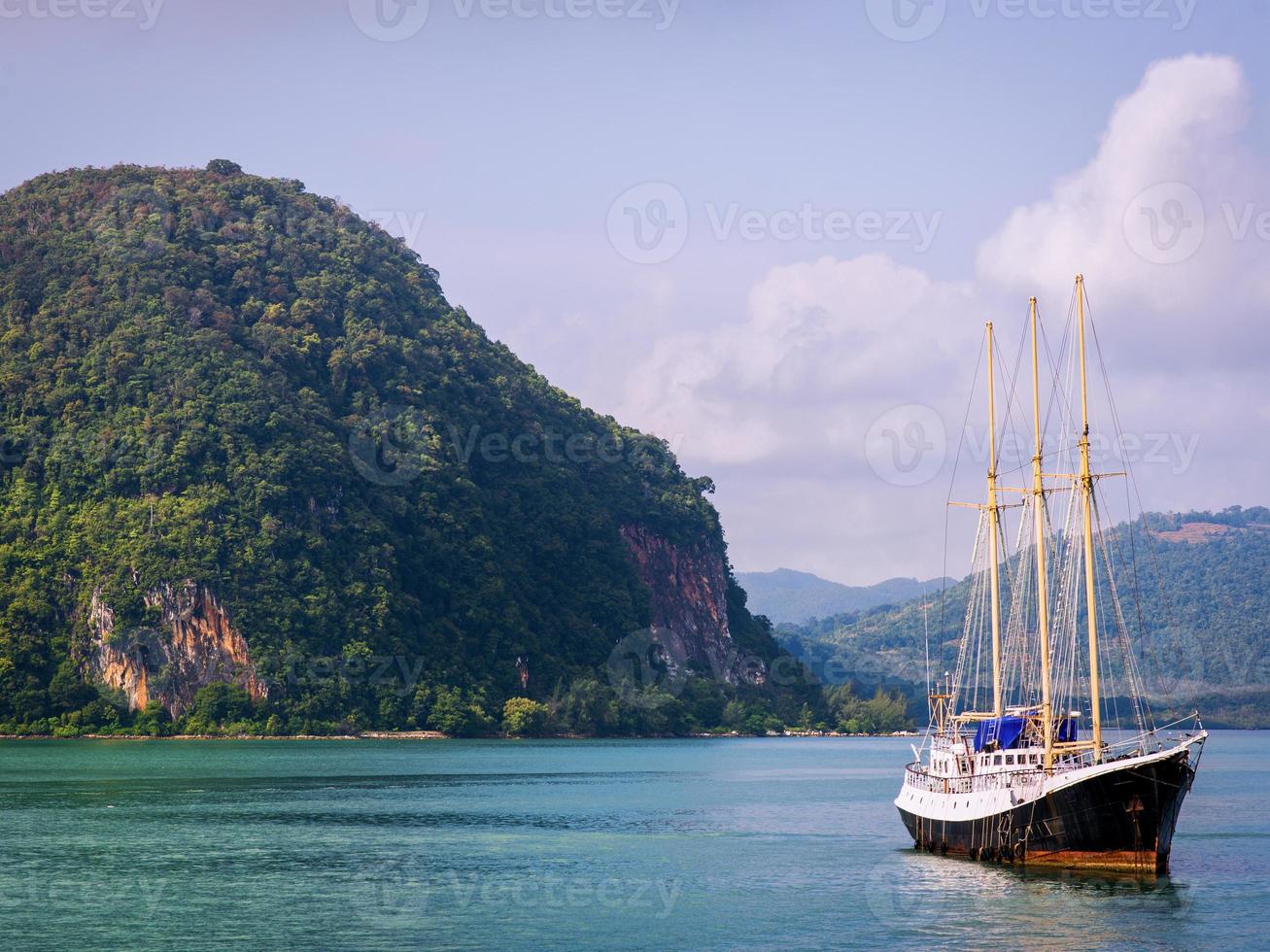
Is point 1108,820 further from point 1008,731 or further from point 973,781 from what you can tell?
point 973,781

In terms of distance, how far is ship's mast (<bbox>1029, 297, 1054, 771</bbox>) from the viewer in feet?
206

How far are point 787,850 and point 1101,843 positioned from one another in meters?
21.6

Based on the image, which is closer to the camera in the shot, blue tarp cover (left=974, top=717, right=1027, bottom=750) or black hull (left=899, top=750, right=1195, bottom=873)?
black hull (left=899, top=750, right=1195, bottom=873)

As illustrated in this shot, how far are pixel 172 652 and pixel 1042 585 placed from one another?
14903 centimetres

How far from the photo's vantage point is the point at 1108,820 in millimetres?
58688

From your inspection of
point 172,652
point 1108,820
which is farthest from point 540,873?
point 172,652

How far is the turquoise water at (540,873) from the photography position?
53.1 metres

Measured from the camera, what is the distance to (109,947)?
50.3 meters

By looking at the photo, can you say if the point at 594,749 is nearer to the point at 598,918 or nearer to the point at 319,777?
the point at 319,777

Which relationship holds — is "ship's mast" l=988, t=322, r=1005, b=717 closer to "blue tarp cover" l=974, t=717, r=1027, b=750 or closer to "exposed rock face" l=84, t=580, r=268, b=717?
"blue tarp cover" l=974, t=717, r=1027, b=750

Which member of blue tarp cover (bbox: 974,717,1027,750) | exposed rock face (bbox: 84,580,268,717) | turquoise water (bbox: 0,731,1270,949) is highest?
exposed rock face (bbox: 84,580,268,717)

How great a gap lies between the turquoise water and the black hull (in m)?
1.07

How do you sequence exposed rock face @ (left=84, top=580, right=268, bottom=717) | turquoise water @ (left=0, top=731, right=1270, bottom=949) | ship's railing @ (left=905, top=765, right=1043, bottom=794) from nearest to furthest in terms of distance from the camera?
turquoise water @ (left=0, top=731, right=1270, bottom=949) < ship's railing @ (left=905, top=765, right=1043, bottom=794) < exposed rock face @ (left=84, top=580, right=268, bottom=717)

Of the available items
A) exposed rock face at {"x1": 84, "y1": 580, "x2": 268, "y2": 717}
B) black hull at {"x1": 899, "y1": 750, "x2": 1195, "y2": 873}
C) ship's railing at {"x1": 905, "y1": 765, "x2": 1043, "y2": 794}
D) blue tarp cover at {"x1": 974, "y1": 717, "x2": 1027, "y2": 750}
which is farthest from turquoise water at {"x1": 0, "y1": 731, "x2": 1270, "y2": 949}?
exposed rock face at {"x1": 84, "y1": 580, "x2": 268, "y2": 717}
